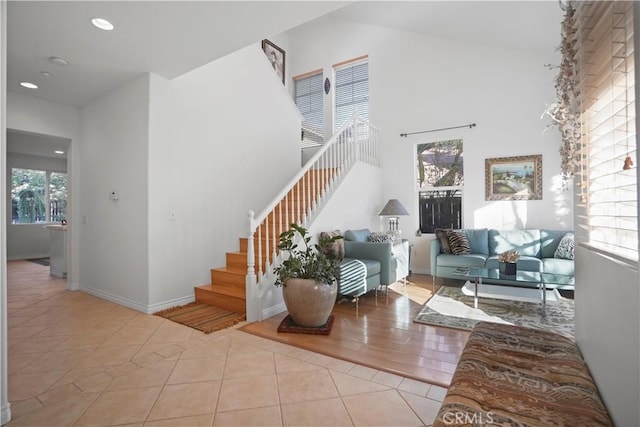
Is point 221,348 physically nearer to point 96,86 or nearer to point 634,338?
point 634,338

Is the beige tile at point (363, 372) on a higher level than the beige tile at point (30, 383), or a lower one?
higher

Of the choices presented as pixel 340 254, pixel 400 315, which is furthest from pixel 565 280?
pixel 340 254

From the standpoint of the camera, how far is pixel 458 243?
4.85 metres

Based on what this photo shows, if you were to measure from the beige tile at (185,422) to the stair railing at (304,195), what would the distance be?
152 cm

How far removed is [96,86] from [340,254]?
3.63m

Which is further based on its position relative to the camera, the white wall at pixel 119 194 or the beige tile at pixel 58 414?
the white wall at pixel 119 194

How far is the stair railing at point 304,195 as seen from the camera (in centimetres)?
335

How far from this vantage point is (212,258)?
4.30 metres

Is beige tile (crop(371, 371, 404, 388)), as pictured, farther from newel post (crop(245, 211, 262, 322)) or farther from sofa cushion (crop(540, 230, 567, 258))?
sofa cushion (crop(540, 230, 567, 258))

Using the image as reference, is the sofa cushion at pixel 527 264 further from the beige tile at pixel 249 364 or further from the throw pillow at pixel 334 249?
the beige tile at pixel 249 364

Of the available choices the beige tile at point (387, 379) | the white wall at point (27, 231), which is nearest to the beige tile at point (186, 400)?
the beige tile at point (387, 379)

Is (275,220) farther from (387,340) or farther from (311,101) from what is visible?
(311,101)

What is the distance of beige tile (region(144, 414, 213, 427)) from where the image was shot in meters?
1.70

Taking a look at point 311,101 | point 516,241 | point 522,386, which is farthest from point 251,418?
point 311,101
